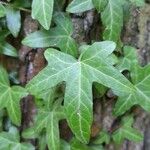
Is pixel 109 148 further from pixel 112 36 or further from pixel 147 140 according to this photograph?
pixel 112 36

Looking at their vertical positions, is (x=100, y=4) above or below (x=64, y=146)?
above

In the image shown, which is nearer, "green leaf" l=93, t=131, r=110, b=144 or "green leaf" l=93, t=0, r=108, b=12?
"green leaf" l=93, t=0, r=108, b=12

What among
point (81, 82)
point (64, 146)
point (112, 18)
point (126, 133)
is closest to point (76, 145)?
point (64, 146)

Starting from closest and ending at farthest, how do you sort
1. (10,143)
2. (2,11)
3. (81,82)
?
1. (81,82)
2. (2,11)
3. (10,143)

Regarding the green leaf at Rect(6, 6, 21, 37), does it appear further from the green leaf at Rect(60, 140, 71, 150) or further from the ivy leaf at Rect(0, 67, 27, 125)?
the green leaf at Rect(60, 140, 71, 150)

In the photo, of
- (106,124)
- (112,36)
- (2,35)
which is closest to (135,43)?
(112,36)

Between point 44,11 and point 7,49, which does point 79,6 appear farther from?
point 7,49

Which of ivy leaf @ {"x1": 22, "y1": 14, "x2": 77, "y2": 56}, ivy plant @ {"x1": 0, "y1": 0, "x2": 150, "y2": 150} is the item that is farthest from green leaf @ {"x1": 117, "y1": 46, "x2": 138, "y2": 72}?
ivy leaf @ {"x1": 22, "y1": 14, "x2": 77, "y2": 56}
